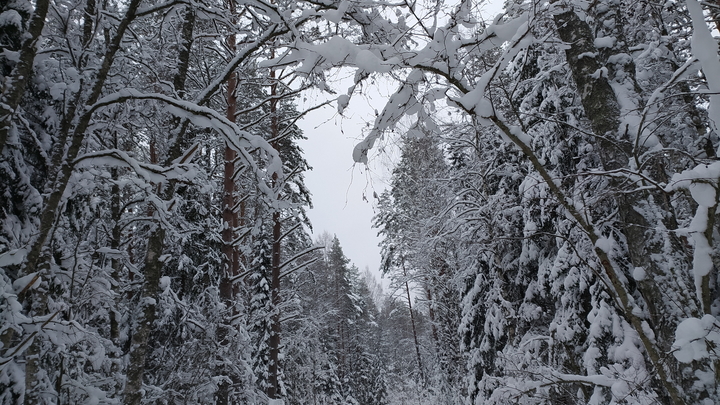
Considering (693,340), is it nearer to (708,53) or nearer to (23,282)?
(708,53)

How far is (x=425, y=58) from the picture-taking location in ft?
6.51

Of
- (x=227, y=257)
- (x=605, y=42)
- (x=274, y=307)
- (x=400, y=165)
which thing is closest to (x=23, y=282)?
(x=400, y=165)

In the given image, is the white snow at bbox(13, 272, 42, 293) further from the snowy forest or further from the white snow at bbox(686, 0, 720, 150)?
the white snow at bbox(686, 0, 720, 150)

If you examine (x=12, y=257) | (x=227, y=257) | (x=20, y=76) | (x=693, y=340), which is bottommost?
(x=693, y=340)

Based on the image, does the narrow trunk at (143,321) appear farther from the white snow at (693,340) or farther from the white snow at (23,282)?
the white snow at (693,340)

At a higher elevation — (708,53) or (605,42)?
(605,42)

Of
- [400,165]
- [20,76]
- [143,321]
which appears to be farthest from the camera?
[400,165]

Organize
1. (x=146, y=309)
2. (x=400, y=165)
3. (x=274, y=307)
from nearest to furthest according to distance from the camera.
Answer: (x=146, y=309) < (x=400, y=165) < (x=274, y=307)

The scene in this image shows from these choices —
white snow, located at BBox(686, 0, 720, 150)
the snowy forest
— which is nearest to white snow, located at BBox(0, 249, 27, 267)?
the snowy forest

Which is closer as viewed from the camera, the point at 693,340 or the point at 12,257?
the point at 693,340

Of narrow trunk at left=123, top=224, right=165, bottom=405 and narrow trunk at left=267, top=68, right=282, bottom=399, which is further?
narrow trunk at left=267, top=68, right=282, bottom=399

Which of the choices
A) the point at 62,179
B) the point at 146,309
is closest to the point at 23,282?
the point at 62,179

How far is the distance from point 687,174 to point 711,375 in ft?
4.77

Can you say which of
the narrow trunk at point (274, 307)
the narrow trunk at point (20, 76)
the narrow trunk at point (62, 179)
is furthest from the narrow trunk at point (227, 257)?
the narrow trunk at point (20, 76)
